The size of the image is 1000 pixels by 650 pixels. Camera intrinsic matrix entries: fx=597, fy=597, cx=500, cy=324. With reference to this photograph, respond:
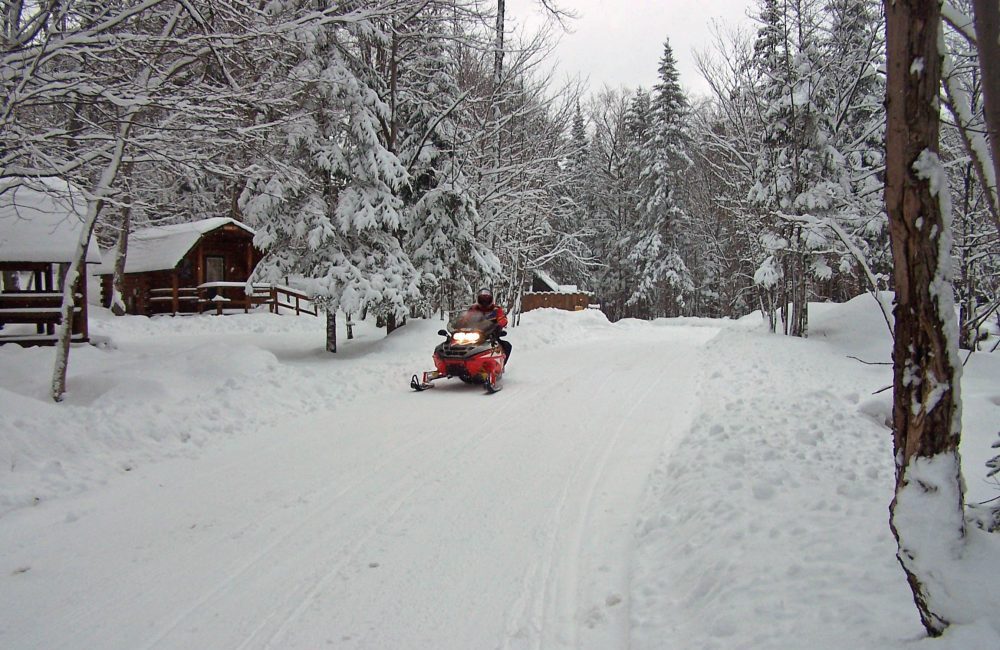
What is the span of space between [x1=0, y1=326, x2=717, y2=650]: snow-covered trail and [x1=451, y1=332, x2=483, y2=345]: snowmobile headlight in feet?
10.3

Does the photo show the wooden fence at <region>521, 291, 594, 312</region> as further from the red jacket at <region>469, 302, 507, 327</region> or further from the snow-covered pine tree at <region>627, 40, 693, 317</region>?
the red jacket at <region>469, 302, 507, 327</region>

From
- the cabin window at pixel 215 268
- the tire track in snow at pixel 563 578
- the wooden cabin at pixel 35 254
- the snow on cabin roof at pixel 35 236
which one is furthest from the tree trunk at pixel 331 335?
the cabin window at pixel 215 268

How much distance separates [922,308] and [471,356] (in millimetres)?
8048

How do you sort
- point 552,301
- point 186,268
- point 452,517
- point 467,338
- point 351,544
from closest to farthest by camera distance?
point 351,544, point 452,517, point 467,338, point 186,268, point 552,301

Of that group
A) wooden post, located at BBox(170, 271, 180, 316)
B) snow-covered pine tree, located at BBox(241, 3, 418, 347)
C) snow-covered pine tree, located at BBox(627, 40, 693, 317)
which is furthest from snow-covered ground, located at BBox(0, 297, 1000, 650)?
snow-covered pine tree, located at BBox(627, 40, 693, 317)

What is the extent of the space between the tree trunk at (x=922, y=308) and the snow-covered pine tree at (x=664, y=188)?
120ft

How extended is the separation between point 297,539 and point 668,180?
3734 centimetres

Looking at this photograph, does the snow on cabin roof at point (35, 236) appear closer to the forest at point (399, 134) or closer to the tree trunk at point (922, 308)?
the forest at point (399, 134)

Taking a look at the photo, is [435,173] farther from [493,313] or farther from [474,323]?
[474,323]

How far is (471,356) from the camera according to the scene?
1027 centimetres

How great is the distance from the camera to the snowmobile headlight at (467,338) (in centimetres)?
1077

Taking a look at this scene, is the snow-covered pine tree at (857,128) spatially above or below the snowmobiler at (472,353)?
above

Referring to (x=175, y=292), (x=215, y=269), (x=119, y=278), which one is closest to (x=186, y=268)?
(x=215, y=269)

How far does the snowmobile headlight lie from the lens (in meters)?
10.8
